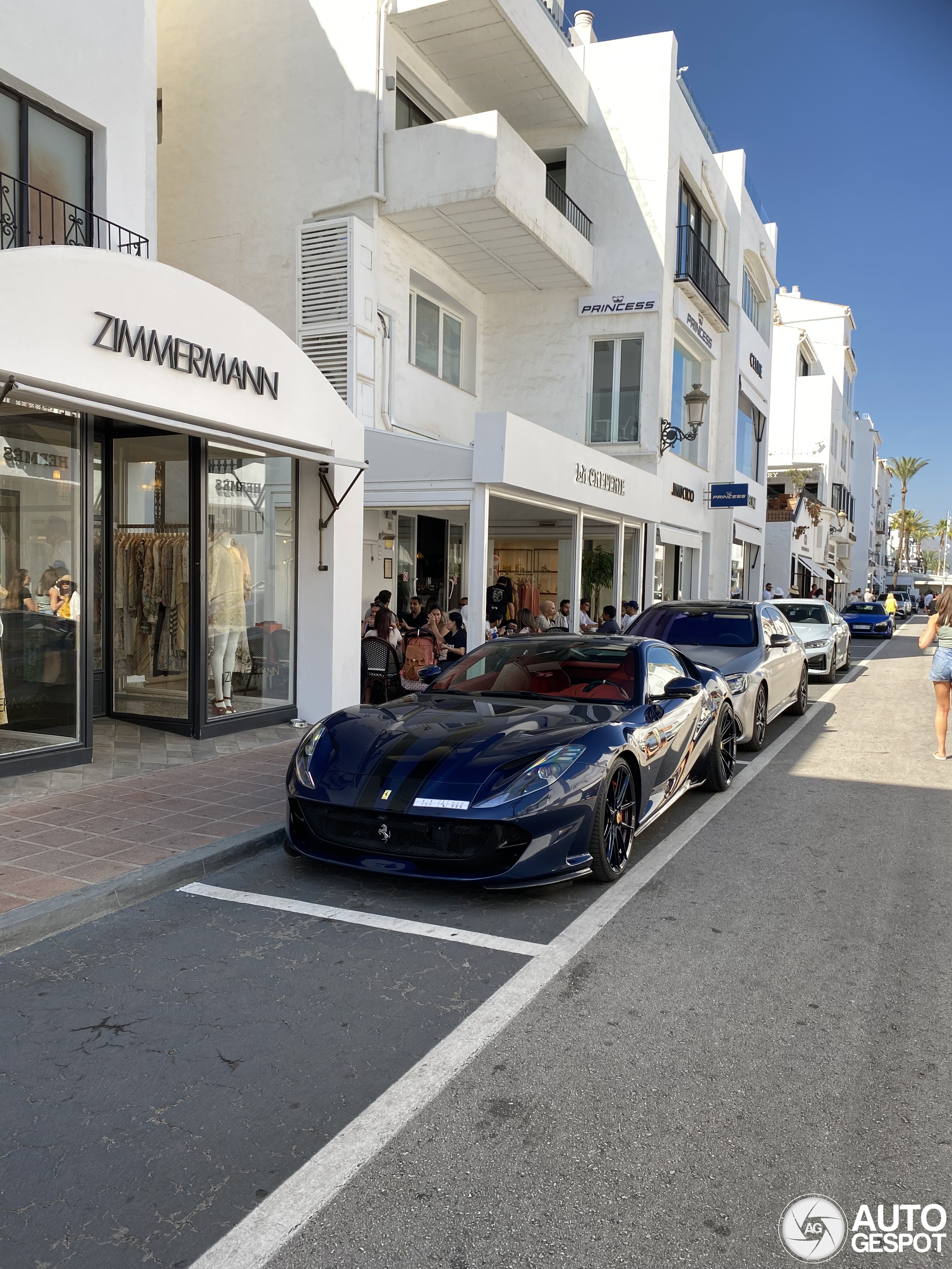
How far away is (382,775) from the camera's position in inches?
195

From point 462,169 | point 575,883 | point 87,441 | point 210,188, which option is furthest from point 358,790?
point 210,188

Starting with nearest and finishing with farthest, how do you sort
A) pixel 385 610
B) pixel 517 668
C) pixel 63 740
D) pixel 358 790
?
pixel 358 790 < pixel 517 668 < pixel 63 740 < pixel 385 610

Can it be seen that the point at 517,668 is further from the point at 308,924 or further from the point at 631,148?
the point at 631,148

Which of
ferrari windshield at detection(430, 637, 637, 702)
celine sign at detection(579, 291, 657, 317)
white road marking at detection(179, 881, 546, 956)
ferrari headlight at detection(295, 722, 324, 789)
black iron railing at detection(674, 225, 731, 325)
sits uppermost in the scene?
Result: black iron railing at detection(674, 225, 731, 325)

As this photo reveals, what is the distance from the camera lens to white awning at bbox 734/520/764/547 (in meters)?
29.1

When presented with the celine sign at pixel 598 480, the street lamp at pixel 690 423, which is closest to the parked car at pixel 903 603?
the street lamp at pixel 690 423

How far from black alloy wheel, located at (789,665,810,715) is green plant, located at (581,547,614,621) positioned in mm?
9597

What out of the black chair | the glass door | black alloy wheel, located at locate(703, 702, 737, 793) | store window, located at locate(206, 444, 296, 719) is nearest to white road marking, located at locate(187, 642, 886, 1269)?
black alloy wheel, located at locate(703, 702, 737, 793)

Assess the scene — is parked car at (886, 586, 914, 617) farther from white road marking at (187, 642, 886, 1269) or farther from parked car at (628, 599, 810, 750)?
white road marking at (187, 642, 886, 1269)

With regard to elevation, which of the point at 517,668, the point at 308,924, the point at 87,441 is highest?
the point at 87,441

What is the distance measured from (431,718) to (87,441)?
433cm

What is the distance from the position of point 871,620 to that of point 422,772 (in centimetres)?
3137

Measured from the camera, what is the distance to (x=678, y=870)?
5504 mm

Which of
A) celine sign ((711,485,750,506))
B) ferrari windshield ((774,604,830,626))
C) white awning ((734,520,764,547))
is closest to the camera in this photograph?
ferrari windshield ((774,604,830,626))
